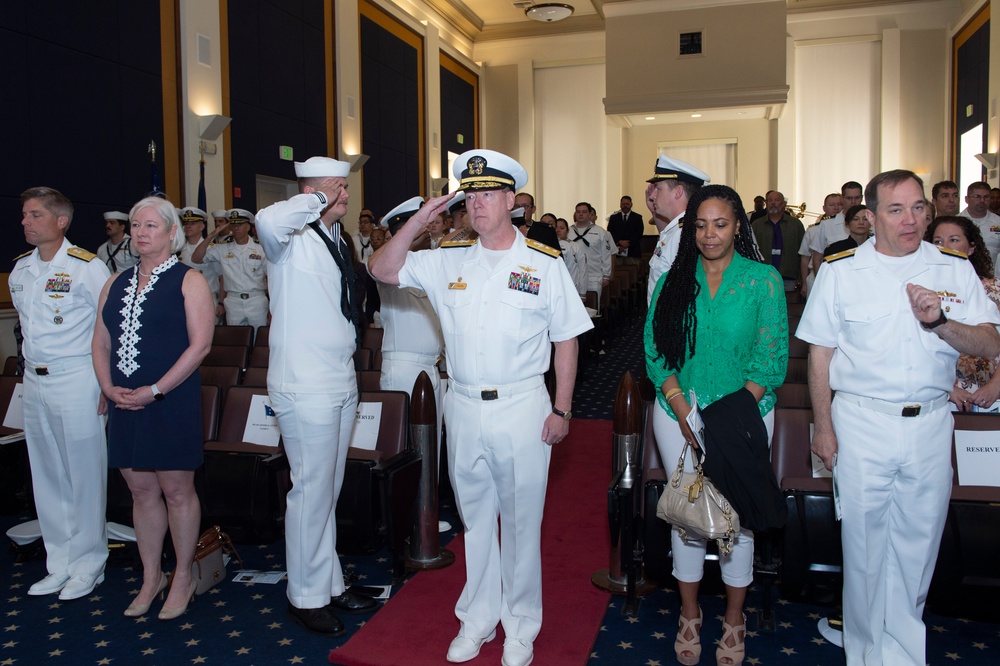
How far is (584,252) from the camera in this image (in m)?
9.76

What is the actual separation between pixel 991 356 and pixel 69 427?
3462mm

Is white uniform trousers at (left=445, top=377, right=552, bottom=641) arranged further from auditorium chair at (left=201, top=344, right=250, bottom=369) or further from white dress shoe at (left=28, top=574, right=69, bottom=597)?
auditorium chair at (left=201, top=344, right=250, bottom=369)

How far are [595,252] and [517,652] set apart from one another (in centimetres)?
779

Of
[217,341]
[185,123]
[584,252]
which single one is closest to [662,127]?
[584,252]

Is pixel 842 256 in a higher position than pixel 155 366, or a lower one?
higher

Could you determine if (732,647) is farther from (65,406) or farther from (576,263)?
(576,263)

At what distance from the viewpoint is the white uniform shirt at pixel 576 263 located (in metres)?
8.97

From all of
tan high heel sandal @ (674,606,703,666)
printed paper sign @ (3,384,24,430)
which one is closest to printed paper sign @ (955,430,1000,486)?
tan high heel sandal @ (674,606,703,666)

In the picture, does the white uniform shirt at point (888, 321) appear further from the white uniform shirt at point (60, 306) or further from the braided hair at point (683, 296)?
the white uniform shirt at point (60, 306)

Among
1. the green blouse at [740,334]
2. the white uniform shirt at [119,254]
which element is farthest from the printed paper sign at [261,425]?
the white uniform shirt at [119,254]

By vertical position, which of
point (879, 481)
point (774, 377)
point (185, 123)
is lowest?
point (879, 481)

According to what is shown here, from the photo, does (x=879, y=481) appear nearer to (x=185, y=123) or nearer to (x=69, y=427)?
(x=69, y=427)

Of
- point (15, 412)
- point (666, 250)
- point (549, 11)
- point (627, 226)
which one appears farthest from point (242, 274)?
point (549, 11)

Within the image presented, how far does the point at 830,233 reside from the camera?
715 cm
